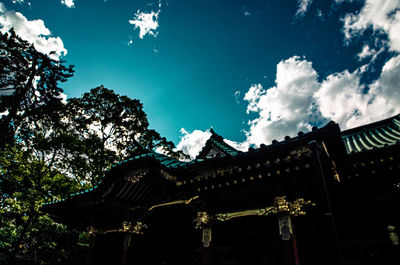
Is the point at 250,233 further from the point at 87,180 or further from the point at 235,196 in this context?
the point at 87,180

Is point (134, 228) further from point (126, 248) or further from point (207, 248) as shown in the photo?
point (207, 248)

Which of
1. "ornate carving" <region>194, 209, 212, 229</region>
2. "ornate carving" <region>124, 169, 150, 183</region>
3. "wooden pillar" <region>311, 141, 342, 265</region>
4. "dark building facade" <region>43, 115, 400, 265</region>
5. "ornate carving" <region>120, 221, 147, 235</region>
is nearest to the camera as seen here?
"wooden pillar" <region>311, 141, 342, 265</region>

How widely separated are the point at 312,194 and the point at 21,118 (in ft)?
56.2

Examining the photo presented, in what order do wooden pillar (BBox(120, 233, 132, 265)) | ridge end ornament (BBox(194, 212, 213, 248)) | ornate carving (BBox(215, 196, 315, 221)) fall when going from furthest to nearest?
wooden pillar (BBox(120, 233, 132, 265)) < ridge end ornament (BBox(194, 212, 213, 248)) < ornate carving (BBox(215, 196, 315, 221))

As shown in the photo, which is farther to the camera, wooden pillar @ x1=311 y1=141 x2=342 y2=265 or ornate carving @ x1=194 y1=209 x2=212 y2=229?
ornate carving @ x1=194 y1=209 x2=212 y2=229

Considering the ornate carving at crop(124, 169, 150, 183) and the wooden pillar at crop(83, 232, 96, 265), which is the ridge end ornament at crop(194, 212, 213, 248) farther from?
the wooden pillar at crop(83, 232, 96, 265)

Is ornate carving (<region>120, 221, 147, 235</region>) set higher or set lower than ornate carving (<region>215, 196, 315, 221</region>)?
lower

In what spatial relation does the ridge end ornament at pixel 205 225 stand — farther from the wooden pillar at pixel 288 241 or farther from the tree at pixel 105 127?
the tree at pixel 105 127

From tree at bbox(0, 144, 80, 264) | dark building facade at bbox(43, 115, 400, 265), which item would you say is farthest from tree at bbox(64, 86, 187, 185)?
dark building facade at bbox(43, 115, 400, 265)

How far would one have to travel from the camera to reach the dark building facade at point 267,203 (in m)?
5.17

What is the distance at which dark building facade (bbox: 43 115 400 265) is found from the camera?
17.0ft

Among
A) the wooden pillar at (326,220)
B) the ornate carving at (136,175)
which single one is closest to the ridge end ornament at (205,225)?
the ornate carving at (136,175)

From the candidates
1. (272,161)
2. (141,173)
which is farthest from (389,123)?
(141,173)

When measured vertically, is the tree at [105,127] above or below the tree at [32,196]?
above
